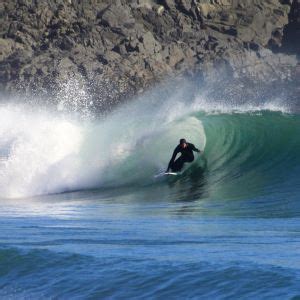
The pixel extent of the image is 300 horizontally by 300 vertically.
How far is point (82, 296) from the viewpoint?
24.1 feet

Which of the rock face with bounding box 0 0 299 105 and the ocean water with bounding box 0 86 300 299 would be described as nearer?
the ocean water with bounding box 0 86 300 299

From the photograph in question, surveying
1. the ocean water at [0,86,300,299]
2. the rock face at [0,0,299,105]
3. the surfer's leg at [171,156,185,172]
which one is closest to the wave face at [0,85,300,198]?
the ocean water at [0,86,300,299]

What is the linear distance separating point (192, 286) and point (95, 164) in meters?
12.9

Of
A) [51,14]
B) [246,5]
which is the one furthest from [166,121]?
[246,5]

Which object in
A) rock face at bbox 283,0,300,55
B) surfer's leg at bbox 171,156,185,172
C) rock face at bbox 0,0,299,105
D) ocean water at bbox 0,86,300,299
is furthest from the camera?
rock face at bbox 283,0,300,55

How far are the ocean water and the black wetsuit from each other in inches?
8.9

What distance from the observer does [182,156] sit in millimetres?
17797

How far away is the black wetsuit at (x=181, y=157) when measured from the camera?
17.7 meters

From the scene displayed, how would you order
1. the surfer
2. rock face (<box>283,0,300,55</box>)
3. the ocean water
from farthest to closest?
rock face (<box>283,0,300,55</box>)
the surfer
the ocean water

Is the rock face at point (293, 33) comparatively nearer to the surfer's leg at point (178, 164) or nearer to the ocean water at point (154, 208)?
the ocean water at point (154, 208)

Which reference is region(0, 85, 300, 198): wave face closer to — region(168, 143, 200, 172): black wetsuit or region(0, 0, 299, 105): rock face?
region(168, 143, 200, 172): black wetsuit

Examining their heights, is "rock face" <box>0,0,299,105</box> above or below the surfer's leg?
above

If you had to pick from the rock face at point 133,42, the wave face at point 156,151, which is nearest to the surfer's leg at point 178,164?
the wave face at point 156,151

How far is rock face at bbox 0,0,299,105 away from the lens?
5944 cm
